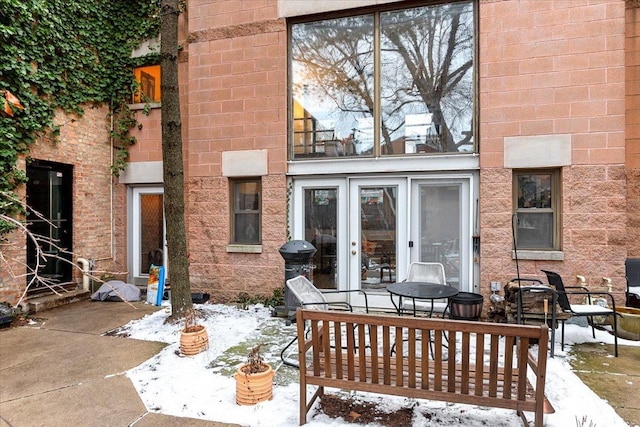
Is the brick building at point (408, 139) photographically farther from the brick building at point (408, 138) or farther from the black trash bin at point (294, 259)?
the black trash bin at point (294, 259)

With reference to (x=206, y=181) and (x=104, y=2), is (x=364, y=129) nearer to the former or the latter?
(x=206, y=181)

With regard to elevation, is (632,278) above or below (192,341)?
above

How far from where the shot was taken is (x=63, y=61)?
650 centimetres

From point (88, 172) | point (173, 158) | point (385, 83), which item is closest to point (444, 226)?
point (385, 83)

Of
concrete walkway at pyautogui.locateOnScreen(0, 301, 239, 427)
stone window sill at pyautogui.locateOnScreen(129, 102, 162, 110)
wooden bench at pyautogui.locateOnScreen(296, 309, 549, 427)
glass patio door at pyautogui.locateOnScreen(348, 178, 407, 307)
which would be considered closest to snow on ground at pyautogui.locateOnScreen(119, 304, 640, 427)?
concrete walkway at pyautogui.locateOnScreen(0, 301, 239, 427)

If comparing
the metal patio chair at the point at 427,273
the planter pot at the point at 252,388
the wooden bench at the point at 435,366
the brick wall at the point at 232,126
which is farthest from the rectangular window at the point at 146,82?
Answer: the wooden bench at the point at 435,366

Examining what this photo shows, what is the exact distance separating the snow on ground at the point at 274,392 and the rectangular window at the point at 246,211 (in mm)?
1993

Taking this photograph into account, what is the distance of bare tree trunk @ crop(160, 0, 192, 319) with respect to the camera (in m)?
5.04

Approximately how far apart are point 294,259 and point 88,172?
4.81m

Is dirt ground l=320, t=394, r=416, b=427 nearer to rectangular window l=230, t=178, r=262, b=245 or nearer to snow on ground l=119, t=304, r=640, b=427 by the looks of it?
snow on ground l=119, t=304, r=640, b=427

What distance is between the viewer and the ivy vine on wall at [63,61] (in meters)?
5.62

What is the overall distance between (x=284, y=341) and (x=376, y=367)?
2.19 metres

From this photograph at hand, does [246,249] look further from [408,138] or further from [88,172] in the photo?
[88,172]

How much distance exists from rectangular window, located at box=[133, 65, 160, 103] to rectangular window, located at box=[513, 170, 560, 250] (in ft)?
23.4
